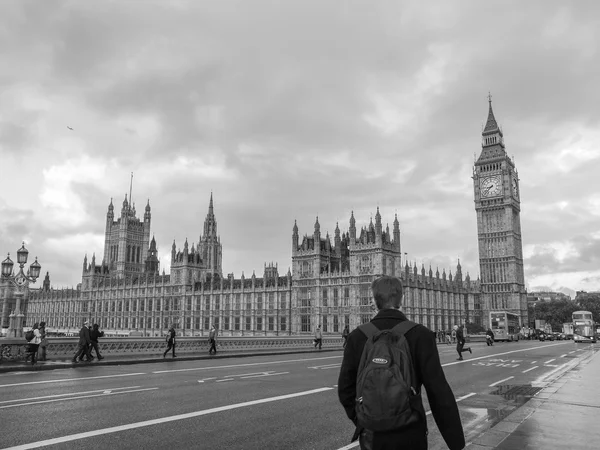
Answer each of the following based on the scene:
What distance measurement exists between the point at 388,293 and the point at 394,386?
3.04ft

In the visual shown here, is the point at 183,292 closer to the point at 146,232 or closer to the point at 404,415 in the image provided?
the point at 146,232

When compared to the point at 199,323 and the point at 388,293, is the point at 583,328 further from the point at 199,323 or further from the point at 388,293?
the point at 388,293

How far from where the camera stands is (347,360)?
4.23m

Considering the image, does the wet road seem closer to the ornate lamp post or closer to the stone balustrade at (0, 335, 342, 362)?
the stone balustrade at (0, 335, 342, 362)

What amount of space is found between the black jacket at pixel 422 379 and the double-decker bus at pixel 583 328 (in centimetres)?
6805

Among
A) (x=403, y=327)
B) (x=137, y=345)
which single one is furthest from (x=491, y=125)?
(x=403, y=327)

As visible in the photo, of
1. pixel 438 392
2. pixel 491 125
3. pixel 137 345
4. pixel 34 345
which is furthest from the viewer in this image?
pixel 491 125

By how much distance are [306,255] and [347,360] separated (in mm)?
75616

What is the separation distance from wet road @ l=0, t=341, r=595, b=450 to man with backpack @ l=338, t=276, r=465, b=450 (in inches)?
171

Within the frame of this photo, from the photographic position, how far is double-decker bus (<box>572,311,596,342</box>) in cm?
6338

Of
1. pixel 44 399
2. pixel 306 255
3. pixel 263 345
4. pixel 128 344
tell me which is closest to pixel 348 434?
pixel 44 399

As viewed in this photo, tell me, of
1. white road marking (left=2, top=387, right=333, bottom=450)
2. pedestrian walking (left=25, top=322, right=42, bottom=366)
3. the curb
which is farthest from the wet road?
pedestrian walking (left=25, top=322, right=42, bottom=366)

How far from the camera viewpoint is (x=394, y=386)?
144 inches

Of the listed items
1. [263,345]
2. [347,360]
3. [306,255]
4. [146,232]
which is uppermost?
[146,232]
